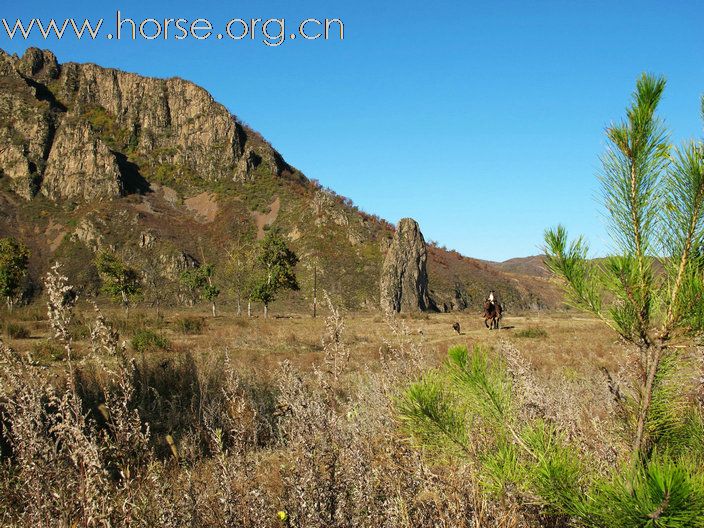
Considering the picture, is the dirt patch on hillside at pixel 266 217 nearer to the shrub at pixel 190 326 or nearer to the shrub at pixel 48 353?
the shrub at pixel 190 326

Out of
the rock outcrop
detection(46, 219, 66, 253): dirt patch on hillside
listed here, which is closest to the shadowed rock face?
detection(46, 219, 66, 253): dirt patch on hillside

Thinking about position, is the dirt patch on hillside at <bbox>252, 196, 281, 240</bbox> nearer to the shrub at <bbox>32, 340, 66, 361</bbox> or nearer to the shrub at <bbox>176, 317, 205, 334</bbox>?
the shrub at <bbox>176, 317, 205, 334</bbox>

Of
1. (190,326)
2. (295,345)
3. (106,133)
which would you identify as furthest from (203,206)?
(295,345)

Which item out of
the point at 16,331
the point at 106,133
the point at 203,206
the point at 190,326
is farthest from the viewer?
the point at 106,133

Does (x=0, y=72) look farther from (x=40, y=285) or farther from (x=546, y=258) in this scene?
(x=546, y=258)

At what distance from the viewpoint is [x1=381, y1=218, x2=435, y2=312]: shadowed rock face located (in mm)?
55375

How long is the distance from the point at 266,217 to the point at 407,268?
103 ft

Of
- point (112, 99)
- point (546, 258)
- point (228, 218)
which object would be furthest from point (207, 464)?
point (112, 99)

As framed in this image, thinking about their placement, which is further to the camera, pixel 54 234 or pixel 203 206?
pixel 203 206

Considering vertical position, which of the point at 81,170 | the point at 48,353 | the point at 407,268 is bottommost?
the point at 48,353

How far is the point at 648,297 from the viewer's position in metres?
1.87

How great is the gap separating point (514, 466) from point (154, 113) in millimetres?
103517

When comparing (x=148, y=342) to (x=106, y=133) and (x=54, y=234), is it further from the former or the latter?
(x=106, y=133)

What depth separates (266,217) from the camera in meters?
78.8
